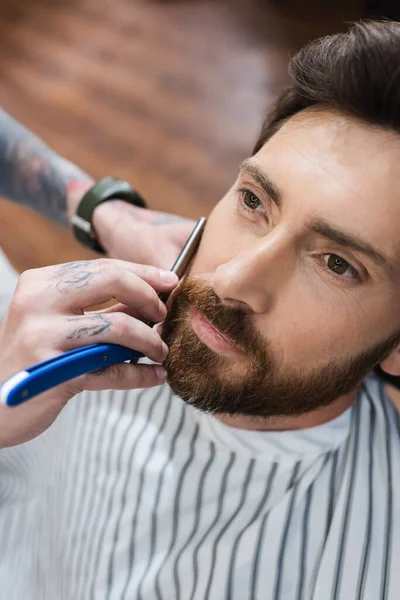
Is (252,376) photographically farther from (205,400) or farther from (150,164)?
(150,164)

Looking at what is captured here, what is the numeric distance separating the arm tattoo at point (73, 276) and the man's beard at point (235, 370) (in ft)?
0.57

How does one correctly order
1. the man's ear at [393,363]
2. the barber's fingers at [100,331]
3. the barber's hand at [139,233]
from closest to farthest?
the barber's fingers at [100,331] → the man's ear at [393,363] → the barber's hand at [139,233]

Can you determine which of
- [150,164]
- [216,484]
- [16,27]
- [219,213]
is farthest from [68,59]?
[216,484]

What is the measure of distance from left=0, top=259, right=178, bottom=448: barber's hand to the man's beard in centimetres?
5

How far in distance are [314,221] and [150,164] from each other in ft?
5.83

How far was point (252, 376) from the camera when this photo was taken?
36.8 inches

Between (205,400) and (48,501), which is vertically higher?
(205,400)

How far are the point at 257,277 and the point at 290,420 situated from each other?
1.13 ft

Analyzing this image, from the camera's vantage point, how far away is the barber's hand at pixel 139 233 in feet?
4.42

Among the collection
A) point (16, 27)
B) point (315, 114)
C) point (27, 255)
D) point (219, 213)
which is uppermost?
point (315, 114)

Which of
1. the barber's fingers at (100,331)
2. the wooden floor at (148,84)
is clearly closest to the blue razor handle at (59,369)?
the barber's fingers at (100,331)

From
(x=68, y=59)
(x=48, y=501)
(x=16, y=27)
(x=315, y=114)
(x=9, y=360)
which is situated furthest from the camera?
(x=16, y=27)

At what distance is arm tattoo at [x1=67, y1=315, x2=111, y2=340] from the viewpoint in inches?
31.6

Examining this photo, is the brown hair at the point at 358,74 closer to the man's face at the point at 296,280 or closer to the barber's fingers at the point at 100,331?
the man's face at the point at 296,280
